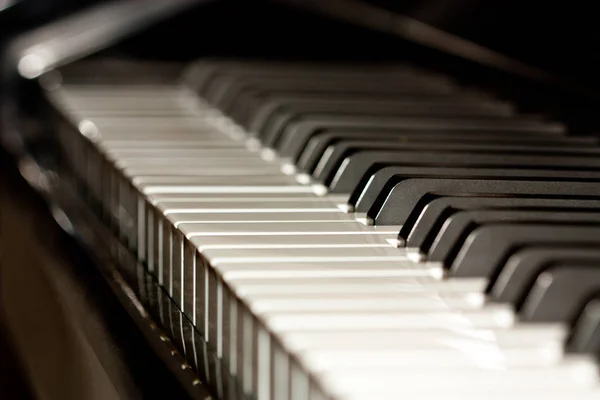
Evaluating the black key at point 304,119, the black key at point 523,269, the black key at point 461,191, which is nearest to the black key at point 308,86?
the black key at point 304,119

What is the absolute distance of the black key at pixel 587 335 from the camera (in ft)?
1.88

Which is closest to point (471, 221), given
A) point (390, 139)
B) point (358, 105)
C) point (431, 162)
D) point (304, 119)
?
point (431, 162)

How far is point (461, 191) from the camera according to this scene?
0.87m

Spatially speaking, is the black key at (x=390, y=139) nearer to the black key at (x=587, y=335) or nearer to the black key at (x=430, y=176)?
the black key at (x=430, y=176)

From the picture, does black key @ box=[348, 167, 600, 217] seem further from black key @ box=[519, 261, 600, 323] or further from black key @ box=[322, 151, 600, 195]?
black key @ box=[519, 261, 600, 323]

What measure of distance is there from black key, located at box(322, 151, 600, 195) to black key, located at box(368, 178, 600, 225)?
78 mm

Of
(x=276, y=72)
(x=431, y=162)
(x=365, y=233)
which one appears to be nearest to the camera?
(x=365, y=233)

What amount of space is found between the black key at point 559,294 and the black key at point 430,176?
281 mm

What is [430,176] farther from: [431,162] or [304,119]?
[304,119]

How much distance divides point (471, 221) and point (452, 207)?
1.5 inches

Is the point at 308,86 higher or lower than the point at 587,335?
higher

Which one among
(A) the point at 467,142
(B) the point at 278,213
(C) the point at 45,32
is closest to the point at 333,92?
(A) the point at 467,142

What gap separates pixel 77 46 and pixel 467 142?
105 centimetres

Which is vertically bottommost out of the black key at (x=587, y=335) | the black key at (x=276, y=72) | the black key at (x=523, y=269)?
the black key at (x=587, y=335)
